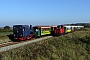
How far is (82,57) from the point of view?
1435 cm

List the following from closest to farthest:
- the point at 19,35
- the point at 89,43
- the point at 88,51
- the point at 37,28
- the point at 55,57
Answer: the point at 55,57 → the point at 88,51 → the point at 89,43 → the point at 19,35 → the point at 37,28

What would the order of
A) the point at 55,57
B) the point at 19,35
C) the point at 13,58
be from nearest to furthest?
the point at 13,58
the point at 55,57
the point at 19,35

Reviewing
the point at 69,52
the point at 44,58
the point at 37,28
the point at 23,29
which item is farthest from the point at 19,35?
the point at 44,58

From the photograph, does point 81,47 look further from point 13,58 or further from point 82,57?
point 13,58

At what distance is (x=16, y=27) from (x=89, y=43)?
16925mm

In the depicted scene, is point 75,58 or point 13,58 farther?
point 75,58

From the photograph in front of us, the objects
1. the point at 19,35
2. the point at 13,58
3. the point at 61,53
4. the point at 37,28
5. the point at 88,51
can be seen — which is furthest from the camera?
the point at 37,28

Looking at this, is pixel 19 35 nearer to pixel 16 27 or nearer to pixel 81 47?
pixel 16 27

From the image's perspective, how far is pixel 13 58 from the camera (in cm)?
1191

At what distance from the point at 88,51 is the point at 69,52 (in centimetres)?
239

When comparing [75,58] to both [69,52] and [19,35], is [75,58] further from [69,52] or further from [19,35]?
[19,35]

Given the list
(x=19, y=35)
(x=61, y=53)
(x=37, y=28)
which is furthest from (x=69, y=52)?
(x=37, y=28)

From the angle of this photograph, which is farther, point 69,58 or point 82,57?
point 82,57

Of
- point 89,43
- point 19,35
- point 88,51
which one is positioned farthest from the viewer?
point 19,35
